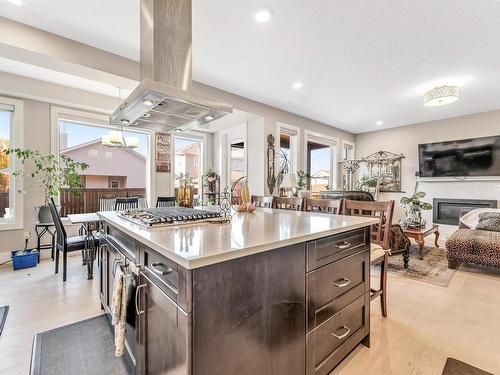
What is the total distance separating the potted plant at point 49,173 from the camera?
144 inches

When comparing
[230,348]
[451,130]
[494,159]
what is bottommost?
[230,348]

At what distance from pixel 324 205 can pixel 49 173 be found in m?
4.17

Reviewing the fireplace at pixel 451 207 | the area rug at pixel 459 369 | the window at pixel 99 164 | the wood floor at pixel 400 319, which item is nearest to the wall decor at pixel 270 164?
the window at pixel 99 164

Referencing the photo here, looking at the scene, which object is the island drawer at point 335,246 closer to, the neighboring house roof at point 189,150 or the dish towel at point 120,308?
the dish towel at point 120,308

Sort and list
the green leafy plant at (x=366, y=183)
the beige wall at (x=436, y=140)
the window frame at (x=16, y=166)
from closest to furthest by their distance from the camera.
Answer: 1. the window frame at (x=16, y=166)
2. the beige wall at (x=436, y=140)
3. the green leafy plant at (x=366, y=183)

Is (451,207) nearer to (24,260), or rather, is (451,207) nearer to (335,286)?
(335,286)

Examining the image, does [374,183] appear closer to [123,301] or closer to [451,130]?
[451,130]

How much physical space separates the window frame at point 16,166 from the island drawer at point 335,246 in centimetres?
453

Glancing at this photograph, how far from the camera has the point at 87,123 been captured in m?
4.34

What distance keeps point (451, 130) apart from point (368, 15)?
15.8ft

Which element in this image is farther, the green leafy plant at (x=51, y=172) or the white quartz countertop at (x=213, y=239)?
the green leafy plant at (x=51, y=172)

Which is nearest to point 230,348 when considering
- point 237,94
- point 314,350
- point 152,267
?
point 152,267

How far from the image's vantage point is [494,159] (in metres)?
4.95

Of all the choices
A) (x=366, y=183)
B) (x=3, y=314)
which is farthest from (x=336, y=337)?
(x=366, y=183)
